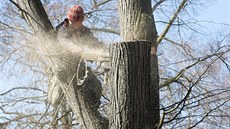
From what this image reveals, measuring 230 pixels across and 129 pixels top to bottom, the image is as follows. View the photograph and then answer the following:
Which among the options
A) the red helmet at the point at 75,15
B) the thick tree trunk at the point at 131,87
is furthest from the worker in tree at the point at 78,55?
the thick tree trunk at the point at 131,87

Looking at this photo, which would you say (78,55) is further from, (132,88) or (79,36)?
(132,88)

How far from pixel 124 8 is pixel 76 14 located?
865 mm

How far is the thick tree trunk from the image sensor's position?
10.9 feet

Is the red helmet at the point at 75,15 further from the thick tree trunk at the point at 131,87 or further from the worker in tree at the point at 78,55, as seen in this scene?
the thick tree trunk at the point at 131,87

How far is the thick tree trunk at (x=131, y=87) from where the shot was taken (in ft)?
10.9

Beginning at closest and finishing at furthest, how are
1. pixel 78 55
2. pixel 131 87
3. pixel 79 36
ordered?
pixel 131 87 → pixel 78 55 → pixel 79 36

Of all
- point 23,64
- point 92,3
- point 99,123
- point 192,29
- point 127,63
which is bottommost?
point 99,123

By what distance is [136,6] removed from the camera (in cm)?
396

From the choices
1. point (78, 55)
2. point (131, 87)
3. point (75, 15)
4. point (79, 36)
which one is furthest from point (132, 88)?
point (75, 15)

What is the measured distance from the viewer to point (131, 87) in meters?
3.35

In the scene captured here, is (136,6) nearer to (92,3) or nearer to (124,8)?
(124,8)

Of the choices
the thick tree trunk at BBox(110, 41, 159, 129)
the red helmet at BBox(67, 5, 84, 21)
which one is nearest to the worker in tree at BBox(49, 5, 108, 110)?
the red helmet at BBox(67, 5, 84, 21)

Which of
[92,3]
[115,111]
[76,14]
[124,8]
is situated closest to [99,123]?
[115,111]

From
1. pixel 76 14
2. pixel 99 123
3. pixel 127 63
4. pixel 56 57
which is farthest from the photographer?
pixel 76 14
